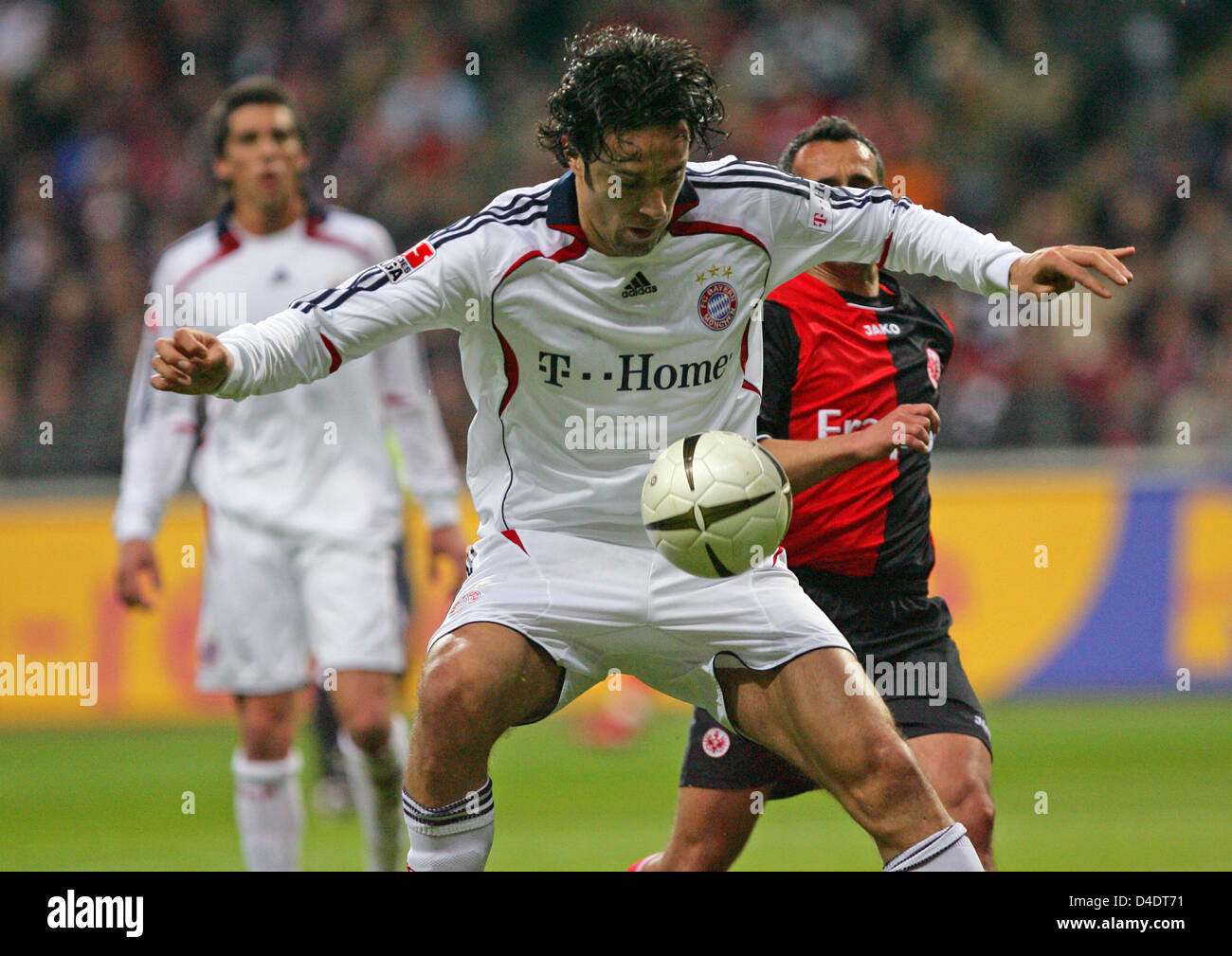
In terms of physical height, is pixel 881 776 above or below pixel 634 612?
below

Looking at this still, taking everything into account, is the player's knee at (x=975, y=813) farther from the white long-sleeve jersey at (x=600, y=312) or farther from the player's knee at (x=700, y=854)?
the white long-sleeve jersey at (x=600, y=312)

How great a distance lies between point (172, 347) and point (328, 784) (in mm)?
5332

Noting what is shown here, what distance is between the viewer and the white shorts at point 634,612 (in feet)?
13.5

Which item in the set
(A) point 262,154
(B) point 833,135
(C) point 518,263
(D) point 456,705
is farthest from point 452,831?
(A) point 262,154

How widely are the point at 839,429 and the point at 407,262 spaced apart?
133 centimetres

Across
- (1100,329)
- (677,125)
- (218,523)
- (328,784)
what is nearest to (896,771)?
(677,125)

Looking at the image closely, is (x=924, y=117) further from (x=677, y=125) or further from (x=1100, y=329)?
(x=677, y=125)

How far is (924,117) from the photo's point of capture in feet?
46.7

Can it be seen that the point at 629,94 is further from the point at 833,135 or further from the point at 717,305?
the point at 833,135

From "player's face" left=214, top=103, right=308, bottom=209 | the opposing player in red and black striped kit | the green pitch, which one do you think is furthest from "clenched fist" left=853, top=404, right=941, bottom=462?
"player's face" left=214, top=103, right=308, bottom=209

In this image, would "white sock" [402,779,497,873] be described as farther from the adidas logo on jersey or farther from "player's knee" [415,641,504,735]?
the adidas logo on jersey

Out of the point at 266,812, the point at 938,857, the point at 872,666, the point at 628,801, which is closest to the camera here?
the point at 938,857

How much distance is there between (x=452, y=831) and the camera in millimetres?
4102

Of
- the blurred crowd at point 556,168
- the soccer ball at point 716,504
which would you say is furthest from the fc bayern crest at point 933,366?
the blurred crowd at point 556,168
